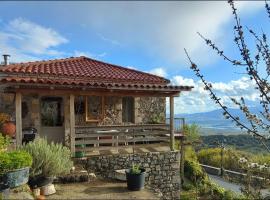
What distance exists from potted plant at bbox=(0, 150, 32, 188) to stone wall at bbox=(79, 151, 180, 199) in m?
3.43

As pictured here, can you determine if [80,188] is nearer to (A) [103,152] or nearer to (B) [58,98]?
(A) [103,152]

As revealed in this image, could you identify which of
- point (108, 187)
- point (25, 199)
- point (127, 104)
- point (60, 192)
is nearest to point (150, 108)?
point (127, 104)

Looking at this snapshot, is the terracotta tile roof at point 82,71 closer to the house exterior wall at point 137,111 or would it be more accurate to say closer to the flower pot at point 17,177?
the house exterior wall at point 137,111

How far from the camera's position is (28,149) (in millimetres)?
7938

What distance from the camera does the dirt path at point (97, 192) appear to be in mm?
7625

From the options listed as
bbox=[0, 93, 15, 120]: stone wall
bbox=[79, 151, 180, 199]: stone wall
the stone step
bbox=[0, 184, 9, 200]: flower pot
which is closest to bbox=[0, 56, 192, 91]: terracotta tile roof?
bbox=[0, 93, 15, 120]: stone wall

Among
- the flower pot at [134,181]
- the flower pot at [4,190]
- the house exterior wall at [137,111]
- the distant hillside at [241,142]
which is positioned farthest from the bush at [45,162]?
the house exterior wall at [137,111]

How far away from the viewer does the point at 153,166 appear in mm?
10828

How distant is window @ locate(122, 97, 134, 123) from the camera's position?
581 inches

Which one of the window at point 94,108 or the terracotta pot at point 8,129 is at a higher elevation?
the window at point 94,108

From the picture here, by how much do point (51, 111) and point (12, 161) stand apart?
635cm

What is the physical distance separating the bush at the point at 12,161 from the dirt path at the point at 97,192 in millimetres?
1234

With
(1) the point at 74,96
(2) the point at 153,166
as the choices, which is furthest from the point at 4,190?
(1) the point at 74,96

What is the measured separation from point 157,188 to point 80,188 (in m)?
3.19
